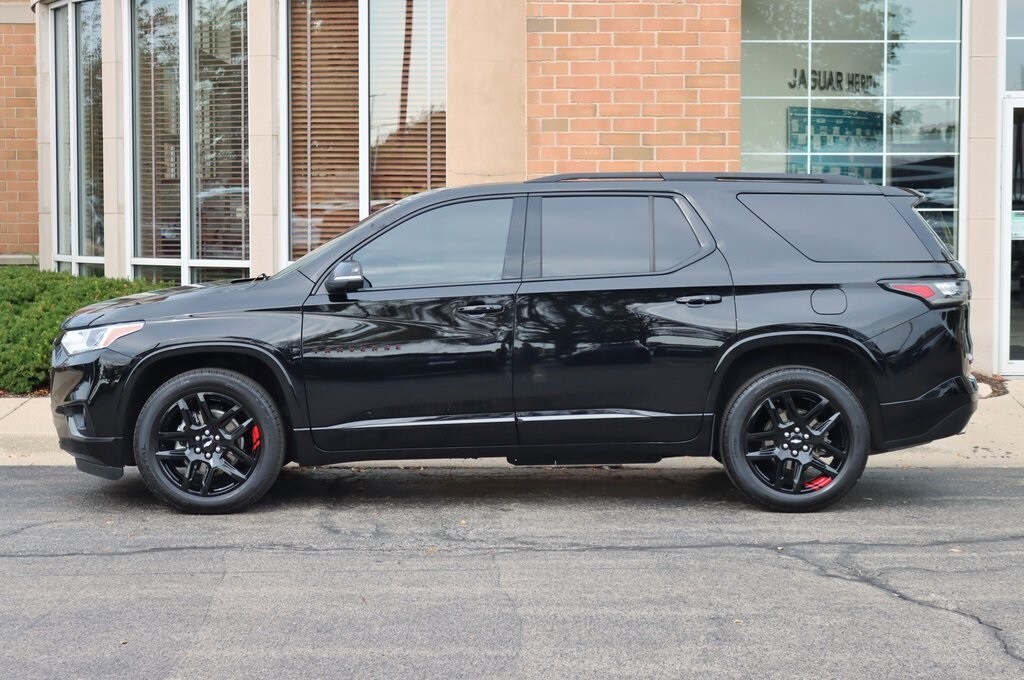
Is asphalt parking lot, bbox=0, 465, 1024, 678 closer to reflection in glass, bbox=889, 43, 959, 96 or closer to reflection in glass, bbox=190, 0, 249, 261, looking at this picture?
reflection in glass, bbox=190, 0, 249, 261

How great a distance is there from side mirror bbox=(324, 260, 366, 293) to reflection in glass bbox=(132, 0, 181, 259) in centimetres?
660

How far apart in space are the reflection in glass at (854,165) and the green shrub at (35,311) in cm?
653

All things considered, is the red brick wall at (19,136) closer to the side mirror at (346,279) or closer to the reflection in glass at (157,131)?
the reflection in glass at (157,131)

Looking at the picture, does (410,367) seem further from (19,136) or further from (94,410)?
(19,136)

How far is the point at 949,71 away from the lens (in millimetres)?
12000

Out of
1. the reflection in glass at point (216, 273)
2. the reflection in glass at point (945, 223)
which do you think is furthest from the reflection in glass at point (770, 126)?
the reflection in glass at point (216, 273)

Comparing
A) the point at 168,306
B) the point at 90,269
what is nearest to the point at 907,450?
the point at 168,306

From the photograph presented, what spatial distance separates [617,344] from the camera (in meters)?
6.76

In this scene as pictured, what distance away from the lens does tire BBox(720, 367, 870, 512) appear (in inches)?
268

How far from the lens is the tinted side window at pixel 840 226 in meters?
6.94

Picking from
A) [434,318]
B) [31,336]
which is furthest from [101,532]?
[31,336]

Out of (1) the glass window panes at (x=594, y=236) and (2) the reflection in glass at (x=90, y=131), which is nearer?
(1) the glass window panes at (x=594, y=236)

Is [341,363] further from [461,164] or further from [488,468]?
[461,164]

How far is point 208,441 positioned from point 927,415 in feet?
12.7
